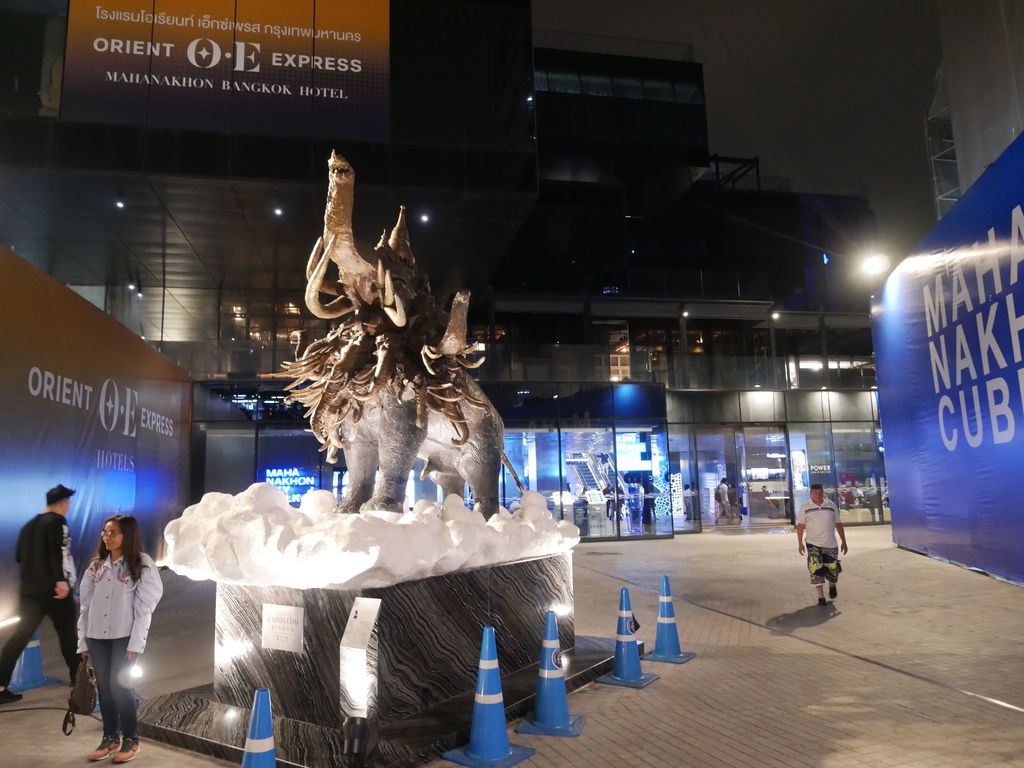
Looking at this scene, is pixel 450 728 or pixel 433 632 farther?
pixel 433 632

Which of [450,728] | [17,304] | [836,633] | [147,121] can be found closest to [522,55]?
[147,121]

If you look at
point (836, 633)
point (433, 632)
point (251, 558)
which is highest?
point (251, 558)

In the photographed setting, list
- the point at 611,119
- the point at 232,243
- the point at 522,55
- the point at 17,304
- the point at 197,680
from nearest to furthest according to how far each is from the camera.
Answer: the point at 197,680
the point at 17,304
the point at 522,55
the point at 232,243
the point at 611,119

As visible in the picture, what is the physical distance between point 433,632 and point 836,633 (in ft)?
15.1

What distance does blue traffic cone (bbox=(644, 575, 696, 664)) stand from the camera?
5.95 metres

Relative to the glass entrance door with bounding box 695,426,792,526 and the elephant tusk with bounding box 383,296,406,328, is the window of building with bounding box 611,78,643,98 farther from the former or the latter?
the elephant tusk with bounding box 383,296,406,328

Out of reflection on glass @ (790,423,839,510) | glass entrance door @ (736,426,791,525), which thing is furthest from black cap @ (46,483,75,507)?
reflection on glass @ (790,423,839,510)

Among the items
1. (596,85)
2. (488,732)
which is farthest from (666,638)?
(596,85)

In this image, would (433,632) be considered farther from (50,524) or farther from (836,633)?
(836,633)

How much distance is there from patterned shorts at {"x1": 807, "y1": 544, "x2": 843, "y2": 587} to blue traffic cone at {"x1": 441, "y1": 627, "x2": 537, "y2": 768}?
18.9 ft

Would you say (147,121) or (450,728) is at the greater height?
(147,121)

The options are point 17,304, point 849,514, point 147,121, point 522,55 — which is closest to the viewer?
point 17,304

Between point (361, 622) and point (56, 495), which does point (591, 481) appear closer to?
point (56, 495)

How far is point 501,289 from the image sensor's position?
21.2 meters
